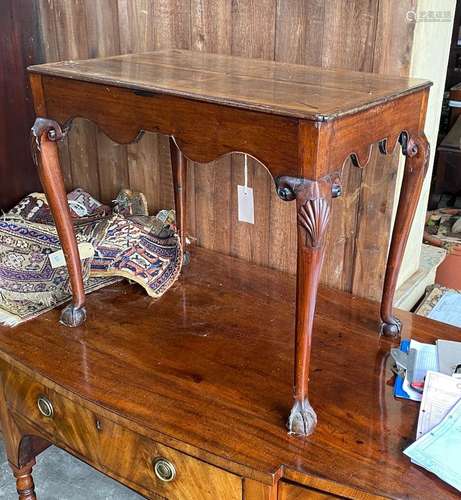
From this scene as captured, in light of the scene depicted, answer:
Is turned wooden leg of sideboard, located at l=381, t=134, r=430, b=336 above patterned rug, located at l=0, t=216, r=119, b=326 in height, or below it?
above

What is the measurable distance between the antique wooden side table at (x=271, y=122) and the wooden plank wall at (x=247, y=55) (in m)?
0.10

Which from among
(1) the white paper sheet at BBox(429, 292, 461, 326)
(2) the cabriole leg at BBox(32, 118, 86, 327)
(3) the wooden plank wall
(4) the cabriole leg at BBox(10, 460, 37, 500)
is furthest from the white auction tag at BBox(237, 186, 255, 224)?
(4) the cabriole leg at BBox(10, 460, 37, 500)

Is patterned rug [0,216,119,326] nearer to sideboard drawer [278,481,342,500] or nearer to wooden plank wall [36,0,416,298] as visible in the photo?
wooden plank wall [36,0,416,298]

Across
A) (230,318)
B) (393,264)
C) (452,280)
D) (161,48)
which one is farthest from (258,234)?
(452,280)

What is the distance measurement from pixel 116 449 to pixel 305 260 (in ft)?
1.70

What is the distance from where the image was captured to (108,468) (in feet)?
3.80

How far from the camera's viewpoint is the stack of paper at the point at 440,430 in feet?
3.00

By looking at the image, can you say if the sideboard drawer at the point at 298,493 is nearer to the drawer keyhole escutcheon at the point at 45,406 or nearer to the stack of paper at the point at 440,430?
the stack of paper at the point at 440,430

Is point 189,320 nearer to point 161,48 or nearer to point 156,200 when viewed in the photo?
point 156,200

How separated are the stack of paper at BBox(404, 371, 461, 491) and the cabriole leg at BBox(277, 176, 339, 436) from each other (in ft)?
0.58

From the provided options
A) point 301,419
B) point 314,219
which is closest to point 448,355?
point 301,419

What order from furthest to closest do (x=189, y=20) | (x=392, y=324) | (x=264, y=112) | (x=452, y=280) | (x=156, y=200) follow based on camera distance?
(x=452, y=280) < (x=156, y=200) < (x=189, y=20) < (x=392, y=324) < (x=264, y=112)

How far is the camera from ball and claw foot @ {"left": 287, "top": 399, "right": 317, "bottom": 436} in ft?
3.26

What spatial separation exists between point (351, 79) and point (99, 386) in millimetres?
733
